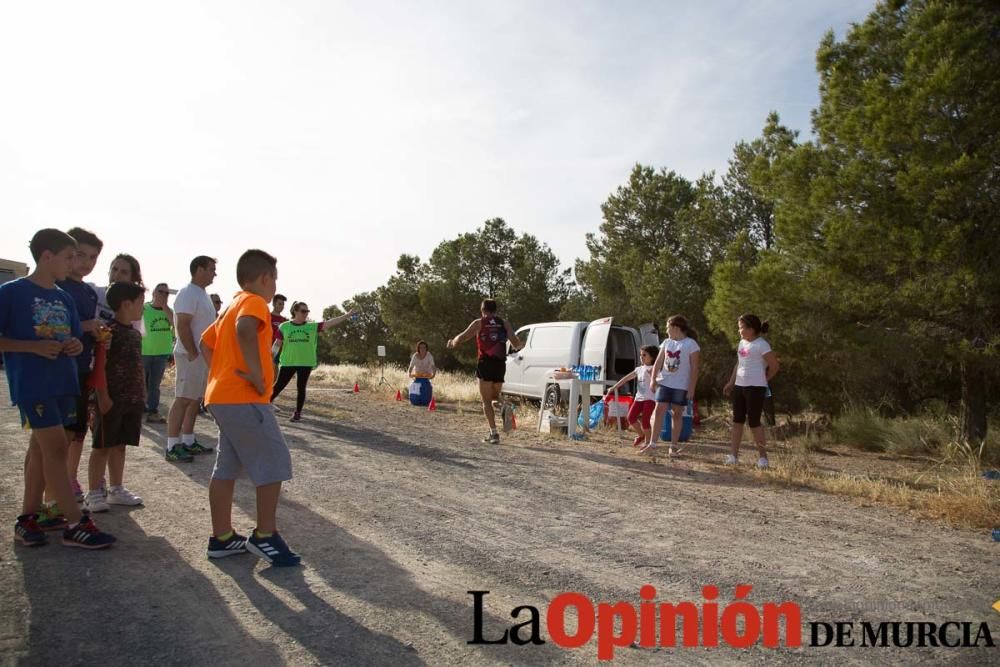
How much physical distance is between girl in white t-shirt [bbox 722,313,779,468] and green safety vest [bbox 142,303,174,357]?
6.84 metres

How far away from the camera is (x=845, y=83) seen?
31.0ft

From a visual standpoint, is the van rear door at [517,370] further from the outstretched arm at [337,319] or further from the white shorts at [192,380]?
the white shorts at [192,380]

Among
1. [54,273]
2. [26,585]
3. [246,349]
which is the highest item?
[54,273]

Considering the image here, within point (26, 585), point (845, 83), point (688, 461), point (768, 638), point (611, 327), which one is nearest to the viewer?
point (768, 638)

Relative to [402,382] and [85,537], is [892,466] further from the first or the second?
[402,382]

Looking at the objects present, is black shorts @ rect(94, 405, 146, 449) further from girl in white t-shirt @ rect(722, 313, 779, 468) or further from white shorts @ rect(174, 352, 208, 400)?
girl in white t-shirt @ rect(722, 313, 779, 468)

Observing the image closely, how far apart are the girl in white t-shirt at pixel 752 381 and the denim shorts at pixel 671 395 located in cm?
54

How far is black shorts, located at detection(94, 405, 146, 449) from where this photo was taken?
428 centimetres

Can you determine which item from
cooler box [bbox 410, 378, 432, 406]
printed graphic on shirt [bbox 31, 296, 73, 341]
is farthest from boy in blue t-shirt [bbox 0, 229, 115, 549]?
cooler box [bbox 410, 378, 432, 406]

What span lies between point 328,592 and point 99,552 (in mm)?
1417

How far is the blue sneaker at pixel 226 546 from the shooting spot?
3625mm

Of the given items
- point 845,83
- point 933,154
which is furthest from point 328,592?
point 845,83

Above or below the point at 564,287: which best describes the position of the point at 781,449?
below

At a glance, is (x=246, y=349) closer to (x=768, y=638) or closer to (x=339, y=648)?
(x=339, y=648)
